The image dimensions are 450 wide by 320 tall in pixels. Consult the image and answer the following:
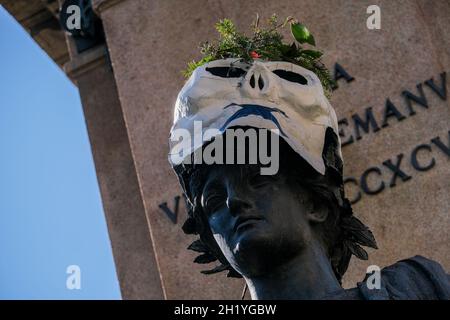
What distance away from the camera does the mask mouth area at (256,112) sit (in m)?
6.32

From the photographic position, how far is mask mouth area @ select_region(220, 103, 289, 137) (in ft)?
20.7

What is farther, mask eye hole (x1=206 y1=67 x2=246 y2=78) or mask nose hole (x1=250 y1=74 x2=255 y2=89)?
mask eye hole (x1=206 y1=67 x2=246 y2=78)

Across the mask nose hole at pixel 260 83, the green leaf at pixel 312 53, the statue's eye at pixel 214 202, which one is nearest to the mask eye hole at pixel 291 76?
the mask nose hole at pixel 260 83

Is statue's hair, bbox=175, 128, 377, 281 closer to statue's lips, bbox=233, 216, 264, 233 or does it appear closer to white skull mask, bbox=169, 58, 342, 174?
white skull mask, bbox=169, 58, 342, 174

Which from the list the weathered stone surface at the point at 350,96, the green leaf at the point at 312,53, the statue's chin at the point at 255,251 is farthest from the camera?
the weathered stone surface at the point at 350,96

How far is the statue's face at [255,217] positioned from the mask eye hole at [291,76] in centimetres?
56

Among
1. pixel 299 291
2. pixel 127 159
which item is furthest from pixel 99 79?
pixel 299 291

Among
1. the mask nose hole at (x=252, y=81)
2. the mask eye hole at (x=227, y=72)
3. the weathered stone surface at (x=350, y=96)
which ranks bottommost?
the weathered stone surface at (x=350, y=96)

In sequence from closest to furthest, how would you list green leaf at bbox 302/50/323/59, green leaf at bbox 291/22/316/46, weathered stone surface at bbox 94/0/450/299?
1. green leaf at bbox 302/50/323/59
2. green leaf at bbox 291/22/316/46
3. weathered stone surface at bbox 94/0/450/299

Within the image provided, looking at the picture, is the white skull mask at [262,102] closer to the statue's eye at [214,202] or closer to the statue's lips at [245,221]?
the statue's eye at [214,202]

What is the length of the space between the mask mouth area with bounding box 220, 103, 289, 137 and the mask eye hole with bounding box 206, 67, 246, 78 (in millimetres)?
265

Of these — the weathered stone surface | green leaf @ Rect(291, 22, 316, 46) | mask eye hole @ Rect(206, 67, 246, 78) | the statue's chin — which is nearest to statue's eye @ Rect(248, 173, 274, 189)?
the statue's chin

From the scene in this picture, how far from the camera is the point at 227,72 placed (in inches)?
265
